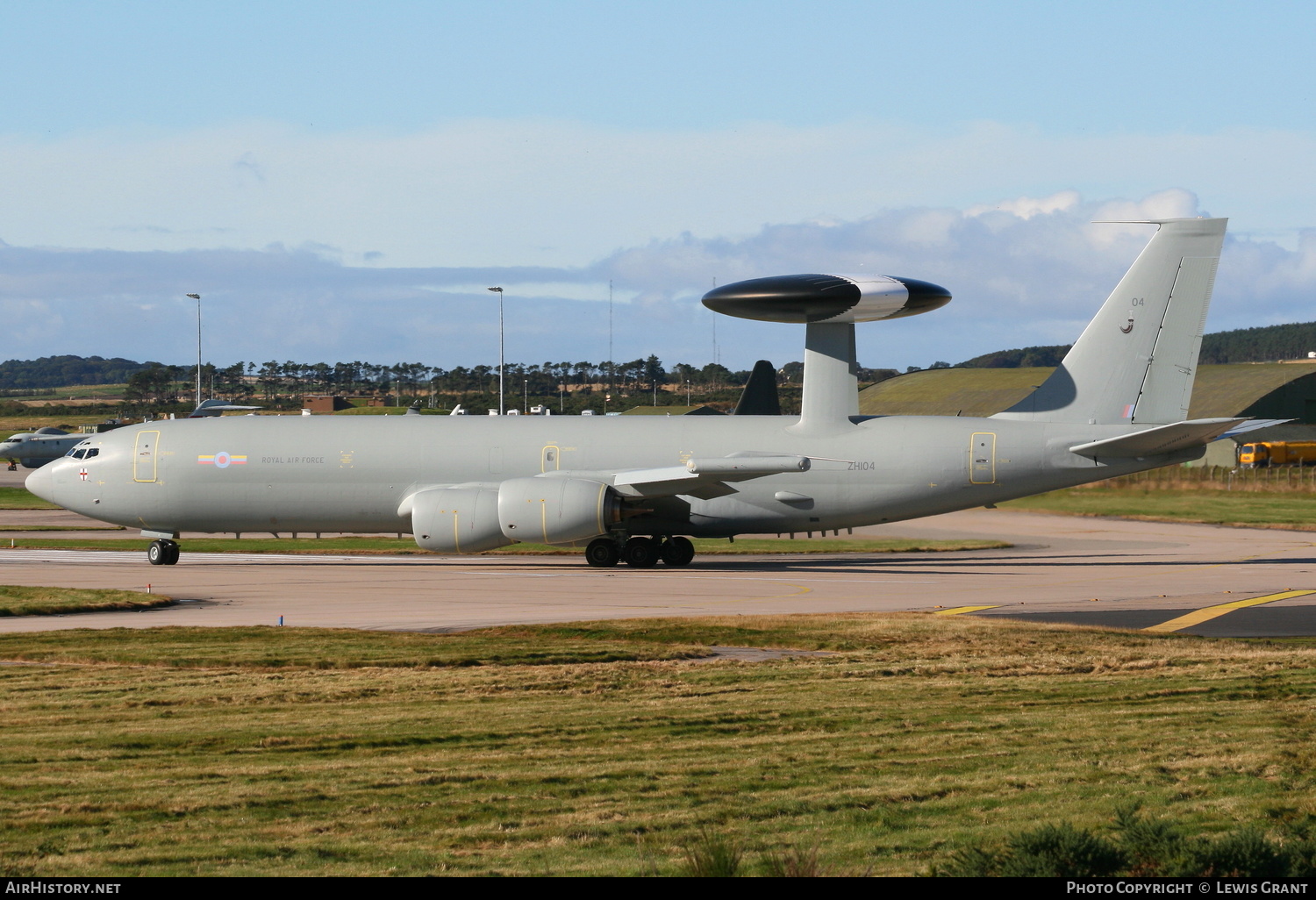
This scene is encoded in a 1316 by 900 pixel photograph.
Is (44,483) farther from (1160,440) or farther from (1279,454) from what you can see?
(1279,454)

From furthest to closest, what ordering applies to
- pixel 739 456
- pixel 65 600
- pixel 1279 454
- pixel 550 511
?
1. pixel 1279 454
2. pixel 739 456
3. pixel 550 511
4. pixel 65 600

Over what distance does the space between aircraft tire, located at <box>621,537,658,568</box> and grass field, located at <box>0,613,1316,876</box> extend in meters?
16.1

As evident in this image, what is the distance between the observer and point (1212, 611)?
23.7 m

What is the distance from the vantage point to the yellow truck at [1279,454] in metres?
79.8

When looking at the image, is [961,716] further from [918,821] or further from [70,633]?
[70,633]

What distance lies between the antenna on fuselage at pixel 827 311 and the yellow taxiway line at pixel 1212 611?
12.3m

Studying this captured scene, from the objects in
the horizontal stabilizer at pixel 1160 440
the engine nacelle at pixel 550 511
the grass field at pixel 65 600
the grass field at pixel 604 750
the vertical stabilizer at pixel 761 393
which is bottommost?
the grass field at pixel 65 600

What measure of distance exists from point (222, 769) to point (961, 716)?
730 cm

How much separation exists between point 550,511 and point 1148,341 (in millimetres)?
17311

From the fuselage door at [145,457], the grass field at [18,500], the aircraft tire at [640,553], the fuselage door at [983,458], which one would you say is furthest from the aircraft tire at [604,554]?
the grass field at [18,500]

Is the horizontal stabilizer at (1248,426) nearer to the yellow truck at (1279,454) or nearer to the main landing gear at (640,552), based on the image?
the main landing gear at (640,552)

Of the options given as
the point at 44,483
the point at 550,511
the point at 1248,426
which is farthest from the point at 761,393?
the point at 44,483
